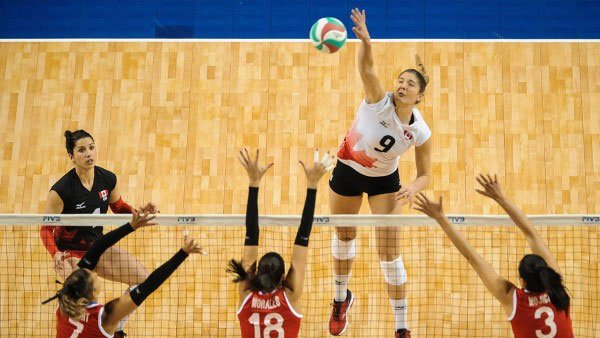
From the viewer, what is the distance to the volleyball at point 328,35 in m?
7.32

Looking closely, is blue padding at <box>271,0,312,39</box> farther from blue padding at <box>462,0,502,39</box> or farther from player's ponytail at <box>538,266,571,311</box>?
player's ponytail at <box>538,266,571,311</box>

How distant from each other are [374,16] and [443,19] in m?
1.23

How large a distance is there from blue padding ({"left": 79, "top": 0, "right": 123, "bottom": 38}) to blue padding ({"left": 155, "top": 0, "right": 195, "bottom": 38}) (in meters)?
0.76

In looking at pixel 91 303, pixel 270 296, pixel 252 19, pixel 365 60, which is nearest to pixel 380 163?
pixel 365 60

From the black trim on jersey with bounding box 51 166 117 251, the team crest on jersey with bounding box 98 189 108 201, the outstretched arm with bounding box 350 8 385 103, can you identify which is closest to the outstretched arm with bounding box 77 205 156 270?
the black trim on jersey with bounding box 51 166 117 251

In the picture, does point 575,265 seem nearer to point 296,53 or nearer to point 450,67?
Result: point 450,67

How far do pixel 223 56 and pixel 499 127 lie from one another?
16.2ft

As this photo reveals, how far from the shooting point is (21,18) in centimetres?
1302

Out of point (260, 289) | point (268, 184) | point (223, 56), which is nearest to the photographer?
point (260, 289)

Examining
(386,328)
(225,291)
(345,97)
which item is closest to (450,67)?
(345,97)

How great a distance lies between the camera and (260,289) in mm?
5574

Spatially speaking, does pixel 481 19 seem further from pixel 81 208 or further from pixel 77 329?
pixel 77 329

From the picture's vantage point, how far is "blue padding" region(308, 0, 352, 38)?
12.6 m

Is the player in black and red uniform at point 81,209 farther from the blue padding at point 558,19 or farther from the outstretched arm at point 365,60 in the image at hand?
A: the blue padding at point 558,19
